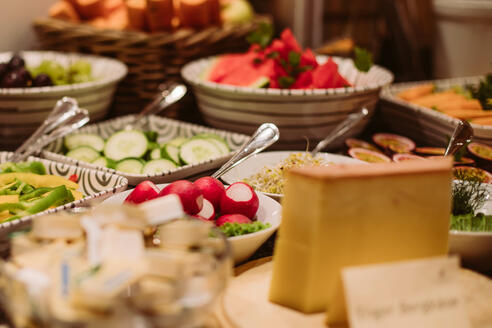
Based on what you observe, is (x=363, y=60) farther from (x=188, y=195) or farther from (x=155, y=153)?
(x=188, y=195)

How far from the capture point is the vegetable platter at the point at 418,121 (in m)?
1.42

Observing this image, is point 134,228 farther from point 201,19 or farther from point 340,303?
point 201,19

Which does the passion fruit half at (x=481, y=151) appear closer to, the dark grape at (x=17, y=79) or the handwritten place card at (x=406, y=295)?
the handwritten place card at (x=406, y=295)

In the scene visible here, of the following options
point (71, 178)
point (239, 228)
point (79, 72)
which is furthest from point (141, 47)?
point (239, 228)

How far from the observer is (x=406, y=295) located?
2.18 feet

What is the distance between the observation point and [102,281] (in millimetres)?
535

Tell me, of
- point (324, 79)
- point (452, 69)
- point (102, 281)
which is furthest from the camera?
point (452, 69)

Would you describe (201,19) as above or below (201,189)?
above

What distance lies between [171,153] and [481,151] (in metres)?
0.77

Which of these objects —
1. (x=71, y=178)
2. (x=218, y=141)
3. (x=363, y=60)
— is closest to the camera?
(x=71, y=178)

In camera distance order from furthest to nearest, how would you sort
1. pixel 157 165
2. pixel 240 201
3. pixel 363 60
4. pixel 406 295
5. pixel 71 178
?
pixel 363 60 → pixel 157 165 → pixel 71 178 → pixel 240 201 → pixel 406 295

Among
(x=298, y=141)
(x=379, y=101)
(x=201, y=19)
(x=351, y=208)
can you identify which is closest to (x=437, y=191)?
(x=351, y=208)

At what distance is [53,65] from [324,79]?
31.7 inches

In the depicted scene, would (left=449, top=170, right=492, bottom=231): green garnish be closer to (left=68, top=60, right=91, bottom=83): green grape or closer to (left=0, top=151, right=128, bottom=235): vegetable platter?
(left=0, top=151, right=128, bottom=235): vegetable platter
